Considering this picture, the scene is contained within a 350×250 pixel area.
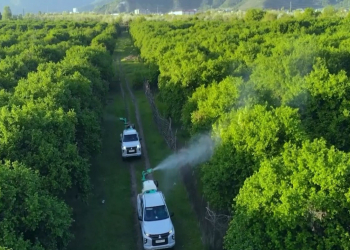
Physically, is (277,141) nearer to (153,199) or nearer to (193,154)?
(153,199)

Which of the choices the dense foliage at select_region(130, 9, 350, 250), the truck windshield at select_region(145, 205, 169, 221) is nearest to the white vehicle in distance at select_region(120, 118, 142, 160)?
the dense foliage at select_region(130, 9, 350, 250)

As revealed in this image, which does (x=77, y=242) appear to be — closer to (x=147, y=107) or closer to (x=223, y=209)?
(x=223, y=209)

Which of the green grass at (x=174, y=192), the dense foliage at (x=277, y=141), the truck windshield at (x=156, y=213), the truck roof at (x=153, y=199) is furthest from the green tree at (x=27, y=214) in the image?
the green grass at (x=174, y=192)

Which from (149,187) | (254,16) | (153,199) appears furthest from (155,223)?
(254,16)

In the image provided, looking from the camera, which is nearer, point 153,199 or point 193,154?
point 153,199

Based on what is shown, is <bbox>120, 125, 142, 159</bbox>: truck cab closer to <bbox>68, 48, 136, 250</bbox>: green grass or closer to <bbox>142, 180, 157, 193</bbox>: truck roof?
<bbox>68, 48, 136, 250</bbox>: green grass

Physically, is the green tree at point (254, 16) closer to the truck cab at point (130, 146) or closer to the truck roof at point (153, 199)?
the truck cab at point (130, 146)

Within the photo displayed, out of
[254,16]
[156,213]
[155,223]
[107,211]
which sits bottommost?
[107,211]

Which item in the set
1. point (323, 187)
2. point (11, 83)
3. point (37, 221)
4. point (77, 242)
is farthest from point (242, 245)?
point (11, 83)
